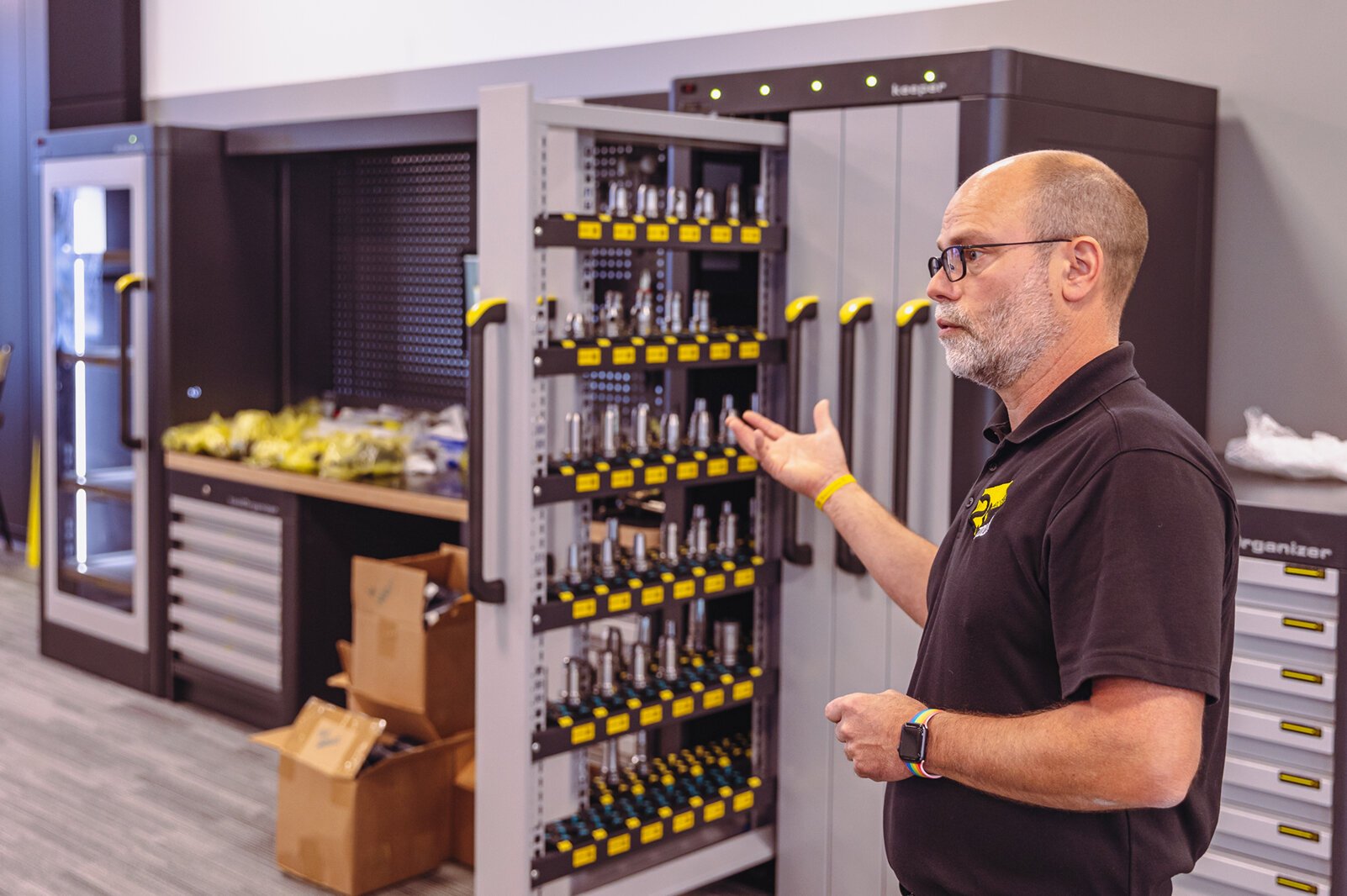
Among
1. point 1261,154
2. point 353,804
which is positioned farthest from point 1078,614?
point 353,804

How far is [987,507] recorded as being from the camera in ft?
5.20

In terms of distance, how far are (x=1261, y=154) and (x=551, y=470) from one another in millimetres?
1953

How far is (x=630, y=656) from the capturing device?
10.1 feet

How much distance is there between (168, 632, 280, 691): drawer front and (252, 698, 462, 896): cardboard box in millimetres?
1020

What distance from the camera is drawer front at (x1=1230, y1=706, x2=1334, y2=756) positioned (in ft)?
8.35

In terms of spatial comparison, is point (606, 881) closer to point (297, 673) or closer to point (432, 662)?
point (432, 662)

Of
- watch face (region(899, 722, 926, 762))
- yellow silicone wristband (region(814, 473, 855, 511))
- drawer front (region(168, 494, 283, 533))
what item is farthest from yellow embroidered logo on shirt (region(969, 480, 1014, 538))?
drawer front (region(168, 494, 283, 533))

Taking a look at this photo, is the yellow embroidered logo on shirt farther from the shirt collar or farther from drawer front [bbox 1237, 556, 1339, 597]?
drawer front [bbox 1237, 556, 1339, 597]

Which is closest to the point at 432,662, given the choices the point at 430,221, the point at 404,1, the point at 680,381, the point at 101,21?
the point at 680,381

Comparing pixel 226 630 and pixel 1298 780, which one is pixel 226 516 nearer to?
pixel 226 630

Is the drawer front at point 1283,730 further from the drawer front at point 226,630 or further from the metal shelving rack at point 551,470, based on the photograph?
the drawer front at point 226,630

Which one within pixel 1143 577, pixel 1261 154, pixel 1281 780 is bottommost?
pixel 1281 780

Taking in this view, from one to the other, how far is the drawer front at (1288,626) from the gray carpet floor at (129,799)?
4.89 feet

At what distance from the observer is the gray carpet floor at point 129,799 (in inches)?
138
